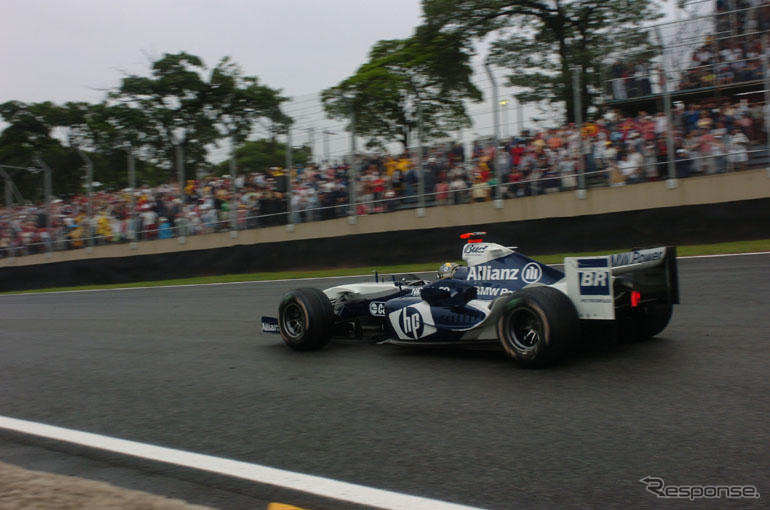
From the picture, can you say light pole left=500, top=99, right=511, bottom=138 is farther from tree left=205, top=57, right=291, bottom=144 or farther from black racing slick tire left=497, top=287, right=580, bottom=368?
tree left=205, top=57, right=291, bottom=144

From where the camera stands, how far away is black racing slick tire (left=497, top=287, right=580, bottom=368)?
449 centimetres

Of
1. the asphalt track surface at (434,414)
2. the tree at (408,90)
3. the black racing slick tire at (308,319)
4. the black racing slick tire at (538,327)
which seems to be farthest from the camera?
the tree at (408,90)

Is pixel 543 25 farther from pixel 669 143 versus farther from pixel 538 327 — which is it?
pixel 538 327

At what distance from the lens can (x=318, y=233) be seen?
56.0 ft

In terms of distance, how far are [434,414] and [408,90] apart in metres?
19.2

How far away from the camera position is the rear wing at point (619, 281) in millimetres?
4523

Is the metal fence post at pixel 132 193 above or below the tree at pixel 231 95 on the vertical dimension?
below

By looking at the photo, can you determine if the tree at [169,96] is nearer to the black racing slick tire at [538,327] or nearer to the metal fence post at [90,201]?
the metal fence post at [90,201]

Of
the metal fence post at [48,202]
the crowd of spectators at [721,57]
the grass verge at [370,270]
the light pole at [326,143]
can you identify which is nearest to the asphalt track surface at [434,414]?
the grass verge at [370,270]

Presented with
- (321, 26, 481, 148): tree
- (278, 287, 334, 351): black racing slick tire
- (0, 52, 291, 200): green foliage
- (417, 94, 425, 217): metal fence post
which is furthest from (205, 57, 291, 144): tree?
(278, 287, 334, 351): black racing slick tire

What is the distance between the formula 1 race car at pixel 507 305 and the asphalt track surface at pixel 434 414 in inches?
8.2

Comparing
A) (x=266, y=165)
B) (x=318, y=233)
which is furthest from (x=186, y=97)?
(x=318, y=233)

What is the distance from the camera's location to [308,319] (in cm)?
615

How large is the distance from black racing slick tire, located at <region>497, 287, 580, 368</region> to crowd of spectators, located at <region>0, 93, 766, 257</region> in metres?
9.46
